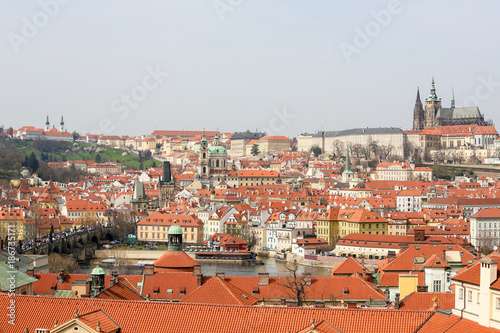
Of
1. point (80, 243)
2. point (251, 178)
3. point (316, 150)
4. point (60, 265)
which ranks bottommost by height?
point (80, 243)

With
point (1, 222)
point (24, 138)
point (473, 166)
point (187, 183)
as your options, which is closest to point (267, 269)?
point (1, 222)

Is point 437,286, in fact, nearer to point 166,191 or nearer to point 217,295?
point 217,295

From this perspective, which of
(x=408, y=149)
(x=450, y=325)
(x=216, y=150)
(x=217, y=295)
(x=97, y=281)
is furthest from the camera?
(x=408, y=149)

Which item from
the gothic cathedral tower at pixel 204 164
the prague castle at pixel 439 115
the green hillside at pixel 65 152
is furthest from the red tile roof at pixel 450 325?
the prague castle at pixel 439 115

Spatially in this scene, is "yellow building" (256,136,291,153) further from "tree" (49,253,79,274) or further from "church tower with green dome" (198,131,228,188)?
"tree" (49,253,79,274)

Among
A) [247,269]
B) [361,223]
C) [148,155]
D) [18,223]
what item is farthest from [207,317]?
[148,155]

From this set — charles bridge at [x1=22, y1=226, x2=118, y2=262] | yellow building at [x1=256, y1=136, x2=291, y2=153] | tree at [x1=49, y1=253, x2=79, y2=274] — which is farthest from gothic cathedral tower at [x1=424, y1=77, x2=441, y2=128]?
tree at [x1=49, y1=253, x2=79, y2=274]

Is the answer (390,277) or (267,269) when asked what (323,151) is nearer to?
(267,269)

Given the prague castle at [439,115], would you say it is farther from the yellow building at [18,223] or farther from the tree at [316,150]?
the yellow building at [18,223]
